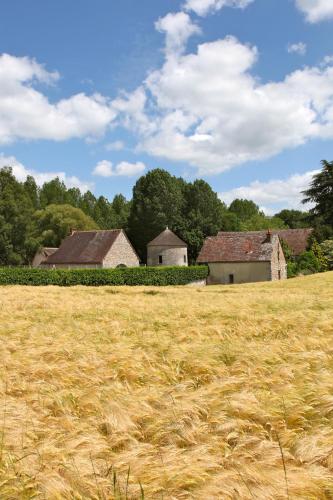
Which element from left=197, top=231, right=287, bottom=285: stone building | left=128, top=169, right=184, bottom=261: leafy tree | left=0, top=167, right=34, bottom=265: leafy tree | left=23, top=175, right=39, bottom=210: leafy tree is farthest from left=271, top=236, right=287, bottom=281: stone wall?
left=23, top=175, right=39, bottom=210: leafy tree

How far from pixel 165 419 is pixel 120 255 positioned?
46717mm

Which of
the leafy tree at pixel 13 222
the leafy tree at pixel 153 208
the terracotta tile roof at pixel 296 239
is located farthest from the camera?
the leafy tree at pixel 153 208

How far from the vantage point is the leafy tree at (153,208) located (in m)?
73.0

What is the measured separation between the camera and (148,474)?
300 centimetres

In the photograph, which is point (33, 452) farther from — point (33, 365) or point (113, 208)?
point (113, 208)

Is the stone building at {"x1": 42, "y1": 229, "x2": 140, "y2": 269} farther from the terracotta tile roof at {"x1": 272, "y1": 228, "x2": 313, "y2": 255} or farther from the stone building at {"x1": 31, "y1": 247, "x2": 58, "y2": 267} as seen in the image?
the terracotta tile roof at {"x1": 272, "y1": 228, "x2": 313, "y2": 255}

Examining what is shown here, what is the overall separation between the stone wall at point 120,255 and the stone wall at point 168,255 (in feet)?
17.7

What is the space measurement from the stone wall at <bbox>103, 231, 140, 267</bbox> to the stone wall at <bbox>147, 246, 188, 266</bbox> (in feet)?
17.7

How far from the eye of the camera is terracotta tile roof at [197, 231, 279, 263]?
4916cm

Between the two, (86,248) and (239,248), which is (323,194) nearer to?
(239,248)

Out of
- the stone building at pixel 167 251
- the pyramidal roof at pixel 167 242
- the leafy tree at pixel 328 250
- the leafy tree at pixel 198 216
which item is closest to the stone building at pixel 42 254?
the stone building at pixel 167 251

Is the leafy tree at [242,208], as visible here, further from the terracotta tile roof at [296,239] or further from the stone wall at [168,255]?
the stone wall at [168,255]

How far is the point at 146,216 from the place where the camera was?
7400 cm

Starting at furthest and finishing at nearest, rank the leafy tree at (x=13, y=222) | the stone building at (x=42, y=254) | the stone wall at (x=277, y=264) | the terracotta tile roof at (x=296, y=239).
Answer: the stone building at (x=42, y=254) → the terracotta tile roof at (x=296, y=239) → the leafy tree at (x=13, y=222) → the stone wall at (x=277, y=264)
